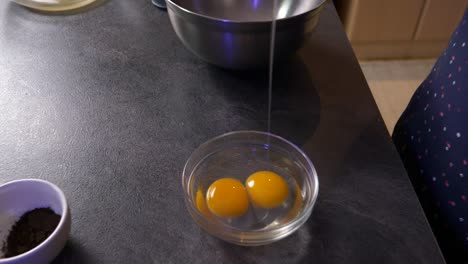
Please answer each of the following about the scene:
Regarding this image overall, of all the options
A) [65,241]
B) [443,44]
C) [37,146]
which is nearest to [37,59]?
[37,146]

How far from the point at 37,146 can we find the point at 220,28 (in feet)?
1.22

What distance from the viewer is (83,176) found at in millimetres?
661

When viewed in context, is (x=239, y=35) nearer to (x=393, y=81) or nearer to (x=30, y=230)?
(x=30, y=230)

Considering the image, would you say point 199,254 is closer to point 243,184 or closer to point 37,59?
point 243,184

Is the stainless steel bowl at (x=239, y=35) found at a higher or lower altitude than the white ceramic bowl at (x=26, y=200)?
higher

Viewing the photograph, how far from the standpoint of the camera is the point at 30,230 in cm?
54

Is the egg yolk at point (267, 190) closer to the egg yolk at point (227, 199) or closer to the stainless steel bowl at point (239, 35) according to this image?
the egg yolk at point (227, 199)

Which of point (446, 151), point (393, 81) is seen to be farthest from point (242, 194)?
point (393, 81)

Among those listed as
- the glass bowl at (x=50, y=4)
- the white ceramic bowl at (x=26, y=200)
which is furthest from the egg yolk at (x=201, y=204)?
the glass bowl at (x=50, y=4)

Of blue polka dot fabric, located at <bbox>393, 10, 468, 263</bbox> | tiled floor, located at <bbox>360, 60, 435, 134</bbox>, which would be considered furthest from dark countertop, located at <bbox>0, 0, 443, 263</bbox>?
tiled floor, located at <bbox>360, 60, 435, 134</bbox>

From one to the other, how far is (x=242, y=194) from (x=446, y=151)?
426mm

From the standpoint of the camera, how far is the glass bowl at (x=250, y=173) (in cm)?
54

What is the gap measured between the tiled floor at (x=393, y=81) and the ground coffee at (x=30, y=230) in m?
1.54

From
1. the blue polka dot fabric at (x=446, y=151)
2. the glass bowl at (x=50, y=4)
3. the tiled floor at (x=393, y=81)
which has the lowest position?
the tiled floor at (x=393, y=81)
